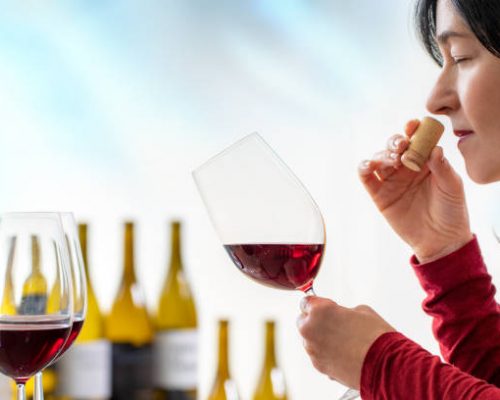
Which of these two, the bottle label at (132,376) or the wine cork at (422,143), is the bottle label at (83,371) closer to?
the bottle label at (132,376)

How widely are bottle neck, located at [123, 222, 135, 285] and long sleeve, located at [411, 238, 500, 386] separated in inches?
29.1

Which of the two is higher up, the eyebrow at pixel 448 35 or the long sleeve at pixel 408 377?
the eyebrow at pixel 448 35

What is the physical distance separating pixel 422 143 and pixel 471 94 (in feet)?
0.35

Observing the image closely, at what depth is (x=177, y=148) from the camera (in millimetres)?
2184

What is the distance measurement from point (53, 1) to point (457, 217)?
1.16m

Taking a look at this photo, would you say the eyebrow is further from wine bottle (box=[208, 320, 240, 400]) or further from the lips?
wine bottle (box=[208, 320, 240, 400])

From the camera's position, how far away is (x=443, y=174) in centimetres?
139

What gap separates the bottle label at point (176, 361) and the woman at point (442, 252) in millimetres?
528

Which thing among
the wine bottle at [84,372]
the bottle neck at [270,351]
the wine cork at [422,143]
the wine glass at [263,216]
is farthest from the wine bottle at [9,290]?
the bottle neck at [270,351]

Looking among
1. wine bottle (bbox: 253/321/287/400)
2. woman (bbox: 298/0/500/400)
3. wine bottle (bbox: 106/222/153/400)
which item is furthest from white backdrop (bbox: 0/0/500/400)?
woman (bbox: 298/0/500/400)

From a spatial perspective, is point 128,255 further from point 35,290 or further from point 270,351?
point 35,290

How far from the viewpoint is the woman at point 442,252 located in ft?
3.59

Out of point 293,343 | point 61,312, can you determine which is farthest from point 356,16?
point 61,312

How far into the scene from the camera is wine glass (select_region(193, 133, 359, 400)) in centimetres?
107
